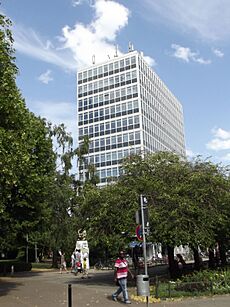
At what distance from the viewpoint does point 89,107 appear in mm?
95062

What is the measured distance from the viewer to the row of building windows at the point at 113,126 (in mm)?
86956

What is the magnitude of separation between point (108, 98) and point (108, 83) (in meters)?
3.76

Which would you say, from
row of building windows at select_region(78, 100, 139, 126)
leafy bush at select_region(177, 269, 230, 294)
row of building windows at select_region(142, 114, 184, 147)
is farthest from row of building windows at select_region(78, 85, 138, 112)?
leafy bush at select_region(177, 269, 230, 294)

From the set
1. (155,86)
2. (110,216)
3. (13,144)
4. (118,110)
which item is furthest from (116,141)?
(13,144)

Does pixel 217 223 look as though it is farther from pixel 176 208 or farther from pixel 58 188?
pixel 58 188

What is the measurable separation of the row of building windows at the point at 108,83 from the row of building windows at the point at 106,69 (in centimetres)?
152

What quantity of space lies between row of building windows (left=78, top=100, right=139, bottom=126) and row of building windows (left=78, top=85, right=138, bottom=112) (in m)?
1.36

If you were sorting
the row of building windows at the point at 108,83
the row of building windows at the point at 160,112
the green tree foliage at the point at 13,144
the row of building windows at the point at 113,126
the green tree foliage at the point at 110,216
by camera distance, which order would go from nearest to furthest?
the green tree foliage at the point at 13,144, the green tree foliage at the point at 110,216, the row of building windows at the point at 113,126, the row of building windows at the point at 108,83, the row of building windows at the point at 160,112

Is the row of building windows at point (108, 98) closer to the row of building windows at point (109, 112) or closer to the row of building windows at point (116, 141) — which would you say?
the row of building windows at point (109, 112)

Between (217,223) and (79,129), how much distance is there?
255 feet

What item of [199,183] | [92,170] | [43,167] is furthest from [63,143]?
[199,183]

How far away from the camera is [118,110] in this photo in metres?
90.1

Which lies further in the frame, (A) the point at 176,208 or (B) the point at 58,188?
(B) the point at 58,188

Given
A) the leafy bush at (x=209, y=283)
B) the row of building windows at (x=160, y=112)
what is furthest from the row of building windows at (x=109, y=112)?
the leafy bush at (x=209, y=283)
